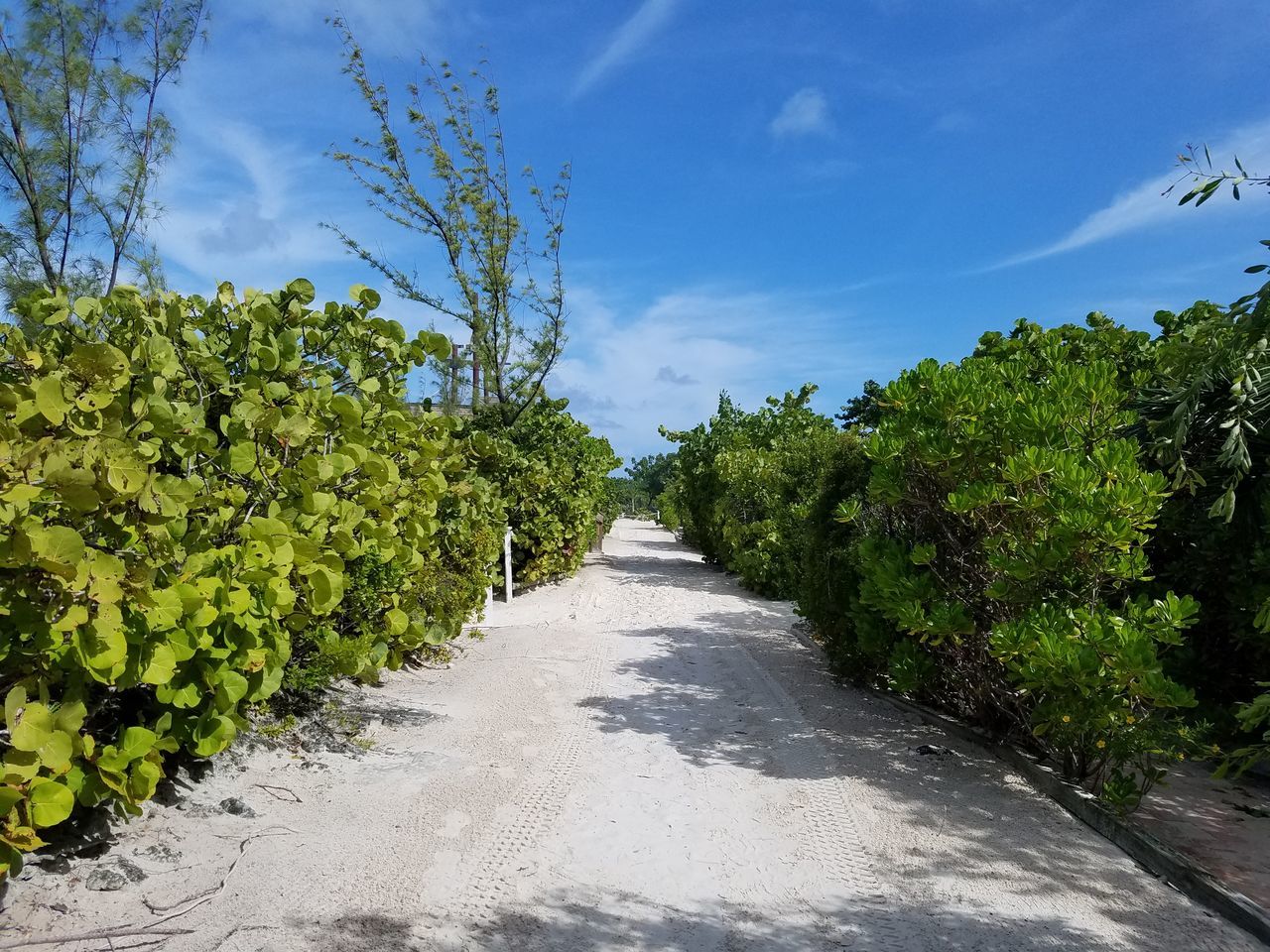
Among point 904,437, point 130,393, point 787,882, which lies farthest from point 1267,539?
point 130,393

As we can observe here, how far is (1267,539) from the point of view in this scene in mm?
4371

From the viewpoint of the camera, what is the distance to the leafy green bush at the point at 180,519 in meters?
2.43

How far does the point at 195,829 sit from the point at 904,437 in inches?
168

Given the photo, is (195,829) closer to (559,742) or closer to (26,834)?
(26,834)

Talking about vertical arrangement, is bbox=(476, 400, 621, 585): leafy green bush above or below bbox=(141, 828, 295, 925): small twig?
above

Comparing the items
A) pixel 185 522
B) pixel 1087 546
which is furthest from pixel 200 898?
pixel 1087 546

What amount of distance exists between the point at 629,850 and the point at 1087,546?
8.69 feet

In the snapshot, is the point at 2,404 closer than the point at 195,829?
Yes

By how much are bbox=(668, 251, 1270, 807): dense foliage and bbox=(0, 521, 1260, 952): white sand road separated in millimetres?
563

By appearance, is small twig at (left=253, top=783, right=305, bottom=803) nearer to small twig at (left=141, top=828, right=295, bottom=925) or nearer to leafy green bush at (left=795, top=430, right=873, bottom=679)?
small twig at (left=141, top=828, right=295, bottom=925)

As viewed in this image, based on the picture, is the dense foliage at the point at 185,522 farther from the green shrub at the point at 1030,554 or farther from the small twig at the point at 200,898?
the green shrub at the point at 1030,554

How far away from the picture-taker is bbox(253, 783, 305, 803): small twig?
13.7 feet

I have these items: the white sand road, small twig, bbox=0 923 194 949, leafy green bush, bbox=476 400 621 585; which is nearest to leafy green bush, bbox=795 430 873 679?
the white sand road

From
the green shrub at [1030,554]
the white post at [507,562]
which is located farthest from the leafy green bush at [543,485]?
the green shrub at [1030,554]
